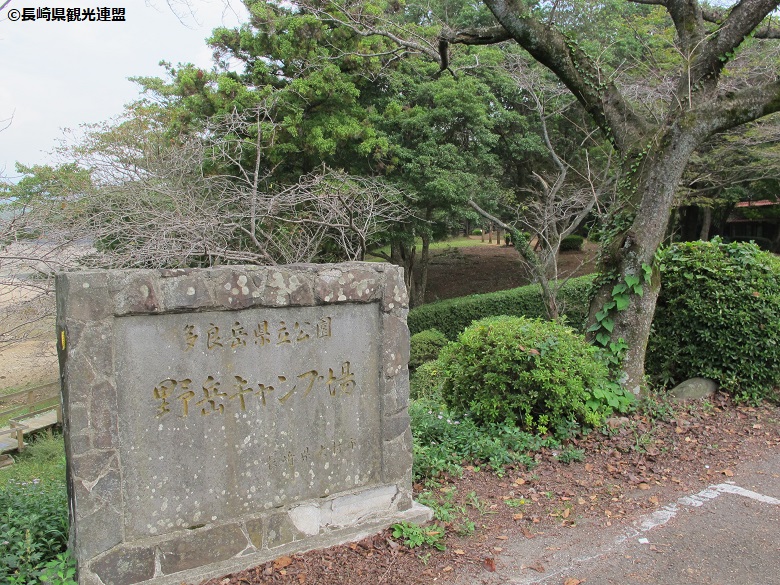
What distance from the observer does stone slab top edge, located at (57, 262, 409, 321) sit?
2.91 meters

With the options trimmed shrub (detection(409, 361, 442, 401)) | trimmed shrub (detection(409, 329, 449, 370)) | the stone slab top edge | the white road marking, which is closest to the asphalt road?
the white road marking

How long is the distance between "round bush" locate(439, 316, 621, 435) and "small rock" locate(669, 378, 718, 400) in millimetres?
1419

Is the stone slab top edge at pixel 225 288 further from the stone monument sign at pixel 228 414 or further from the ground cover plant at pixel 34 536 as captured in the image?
the ground cover plant at pixel 34 536

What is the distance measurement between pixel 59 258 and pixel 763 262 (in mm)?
9254

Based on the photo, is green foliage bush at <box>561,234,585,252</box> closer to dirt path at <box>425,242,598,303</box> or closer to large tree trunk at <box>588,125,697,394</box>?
dirt path at <box>425,242,598,303</box>

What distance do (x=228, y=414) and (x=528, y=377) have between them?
8.92 feet

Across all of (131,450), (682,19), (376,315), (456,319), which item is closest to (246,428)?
(131,450)

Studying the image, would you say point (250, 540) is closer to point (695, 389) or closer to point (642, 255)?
point (642, 255)

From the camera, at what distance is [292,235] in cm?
954

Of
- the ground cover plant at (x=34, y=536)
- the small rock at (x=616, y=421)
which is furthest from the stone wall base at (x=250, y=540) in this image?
the small rock at (x=616, y=421)

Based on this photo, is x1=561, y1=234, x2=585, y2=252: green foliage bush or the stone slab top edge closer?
the stone slab top edge

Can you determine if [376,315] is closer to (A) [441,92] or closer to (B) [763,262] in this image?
(B) [763,262]

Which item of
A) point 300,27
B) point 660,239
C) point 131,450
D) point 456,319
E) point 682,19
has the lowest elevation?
point 456,319

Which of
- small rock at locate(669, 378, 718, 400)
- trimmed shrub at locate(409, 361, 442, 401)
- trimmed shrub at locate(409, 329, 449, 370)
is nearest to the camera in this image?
small rock at locate(669, 378, 718, 400)
